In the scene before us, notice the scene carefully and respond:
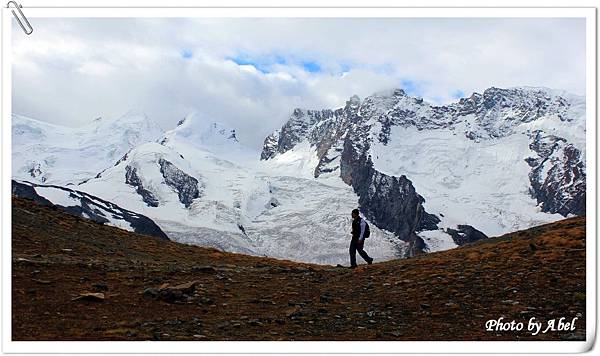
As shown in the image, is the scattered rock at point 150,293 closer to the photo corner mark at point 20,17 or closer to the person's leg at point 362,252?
the photo corner mark at point 20,17

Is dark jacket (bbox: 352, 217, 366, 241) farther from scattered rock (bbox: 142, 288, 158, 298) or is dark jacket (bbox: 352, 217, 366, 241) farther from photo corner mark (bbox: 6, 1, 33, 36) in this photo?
photo corner mark (bbox: 6, 1, 33, 36)

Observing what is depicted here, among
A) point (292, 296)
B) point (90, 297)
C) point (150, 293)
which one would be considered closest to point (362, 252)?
point (292, 296)

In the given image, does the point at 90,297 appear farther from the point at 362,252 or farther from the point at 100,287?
the point at 362,252

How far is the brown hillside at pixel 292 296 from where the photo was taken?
8.09 metres

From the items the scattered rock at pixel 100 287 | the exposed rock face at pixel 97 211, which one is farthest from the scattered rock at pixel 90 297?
the exposed rock face at pixel 97 211

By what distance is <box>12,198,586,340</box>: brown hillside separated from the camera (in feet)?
26.6

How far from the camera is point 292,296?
10.7 meters

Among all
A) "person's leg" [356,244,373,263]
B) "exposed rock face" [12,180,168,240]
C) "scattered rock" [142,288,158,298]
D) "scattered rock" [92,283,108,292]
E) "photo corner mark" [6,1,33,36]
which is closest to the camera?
"photo corner mark" [6,1,33,36]

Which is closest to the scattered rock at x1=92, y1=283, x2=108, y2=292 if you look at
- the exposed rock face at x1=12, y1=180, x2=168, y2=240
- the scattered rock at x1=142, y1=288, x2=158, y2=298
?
the scattered rock at x1=142, y1=288, x2=158, y2=298

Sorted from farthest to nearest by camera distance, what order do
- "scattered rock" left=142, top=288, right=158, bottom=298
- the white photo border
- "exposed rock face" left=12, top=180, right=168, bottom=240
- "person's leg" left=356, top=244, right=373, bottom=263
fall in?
1. "exposed rock face" left=12, top=180, right=168, bottom=240
2. "person's leg" left=356, top=244, right=373, bottom=263
3. "scattered rock" left=142, top=288, right=158, bottom=298
4. the white photo border

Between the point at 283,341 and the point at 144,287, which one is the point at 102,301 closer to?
the point at 144,287

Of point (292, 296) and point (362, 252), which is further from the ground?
point (362, 252)

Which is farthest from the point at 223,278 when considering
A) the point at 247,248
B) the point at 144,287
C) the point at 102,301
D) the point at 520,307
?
the point at 247,248
